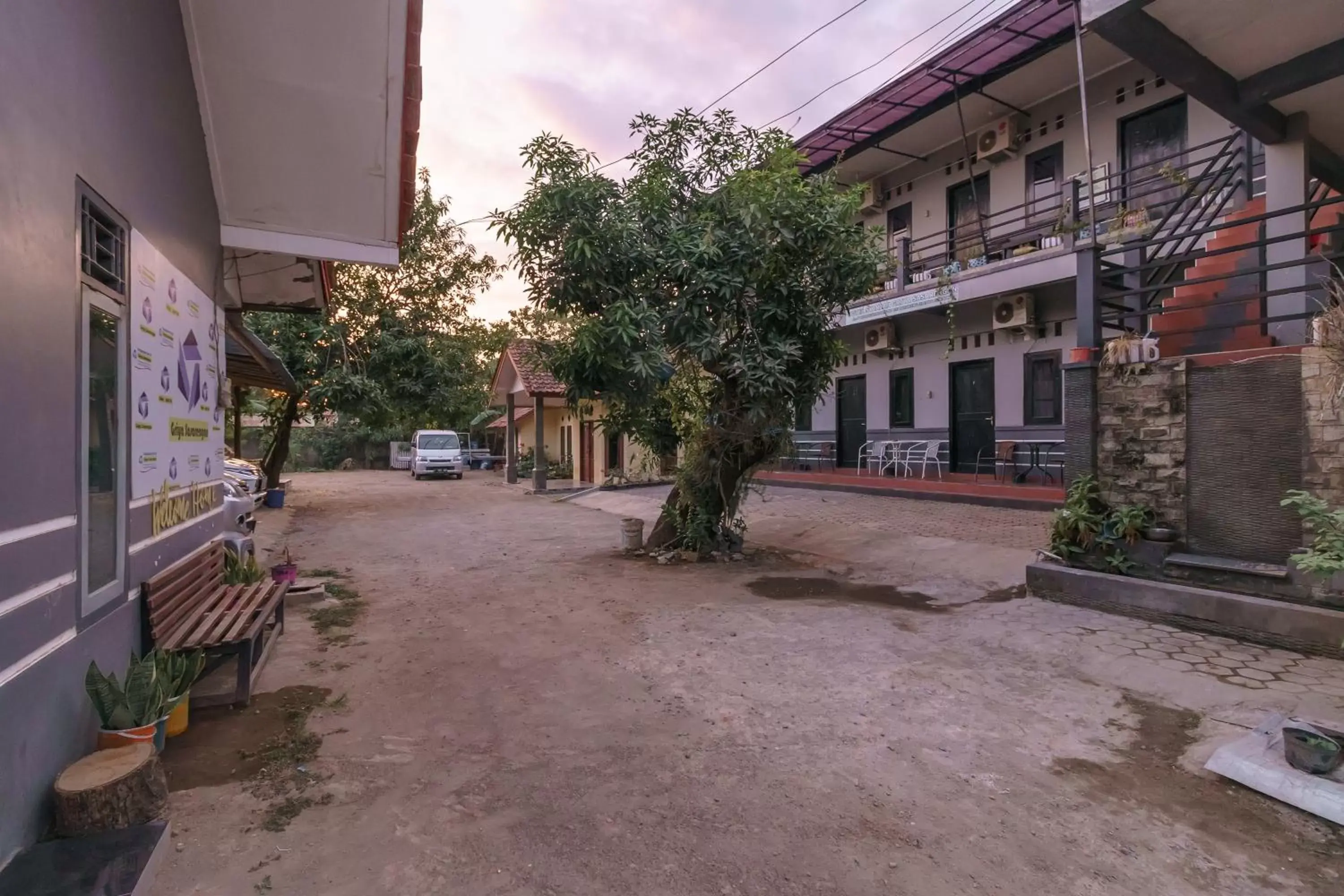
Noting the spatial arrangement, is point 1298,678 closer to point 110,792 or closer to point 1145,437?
point 1145,437

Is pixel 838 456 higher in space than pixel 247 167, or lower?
lower

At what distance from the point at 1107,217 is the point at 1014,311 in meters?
1.92

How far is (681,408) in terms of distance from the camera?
924cm

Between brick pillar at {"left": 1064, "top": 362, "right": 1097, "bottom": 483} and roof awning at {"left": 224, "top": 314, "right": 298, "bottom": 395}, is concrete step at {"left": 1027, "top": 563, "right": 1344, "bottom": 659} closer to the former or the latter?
brick pillar at {"left": 1064, "top": 362, "right": 1097, "bottom": 483}

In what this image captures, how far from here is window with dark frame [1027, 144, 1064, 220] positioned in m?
12.3

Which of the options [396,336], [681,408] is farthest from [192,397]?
[396,336]

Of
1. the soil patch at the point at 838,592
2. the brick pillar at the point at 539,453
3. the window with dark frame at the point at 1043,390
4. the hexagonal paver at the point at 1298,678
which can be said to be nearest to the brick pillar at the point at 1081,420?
the soil patch at the point at 838,592

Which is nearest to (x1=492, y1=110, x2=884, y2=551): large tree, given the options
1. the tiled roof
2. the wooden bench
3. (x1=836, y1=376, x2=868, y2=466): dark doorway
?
the wooden bench

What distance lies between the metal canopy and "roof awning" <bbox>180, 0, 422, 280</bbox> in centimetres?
593

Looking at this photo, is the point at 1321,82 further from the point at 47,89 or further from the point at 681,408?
the point at 47,89

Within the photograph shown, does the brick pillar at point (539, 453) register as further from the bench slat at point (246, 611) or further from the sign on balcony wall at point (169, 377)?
the bench slat at point (246, 611)

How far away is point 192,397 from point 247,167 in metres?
1.82

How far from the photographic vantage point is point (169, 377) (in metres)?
4.58

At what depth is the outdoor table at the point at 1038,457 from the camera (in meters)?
11.8
